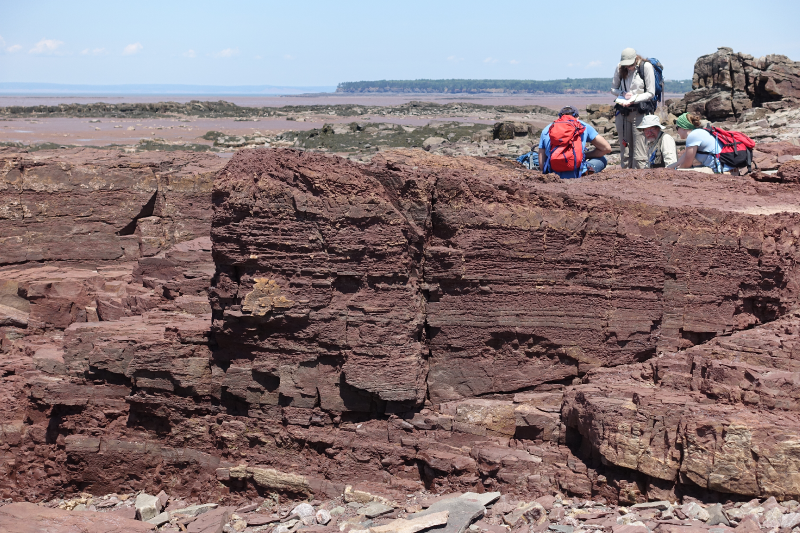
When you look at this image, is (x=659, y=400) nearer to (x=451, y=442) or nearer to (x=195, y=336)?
(x=451, y=442)

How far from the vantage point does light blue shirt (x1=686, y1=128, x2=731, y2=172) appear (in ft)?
33.3

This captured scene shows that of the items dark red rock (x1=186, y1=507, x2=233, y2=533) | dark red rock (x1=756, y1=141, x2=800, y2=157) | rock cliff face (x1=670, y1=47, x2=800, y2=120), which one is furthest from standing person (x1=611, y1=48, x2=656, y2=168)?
rock cliff face (x1=670, y1=47, x2=800, y2=120)

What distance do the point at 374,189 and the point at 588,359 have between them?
10.2ft

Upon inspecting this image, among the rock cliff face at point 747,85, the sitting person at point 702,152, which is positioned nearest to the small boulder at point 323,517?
the sitting person at point 702,152

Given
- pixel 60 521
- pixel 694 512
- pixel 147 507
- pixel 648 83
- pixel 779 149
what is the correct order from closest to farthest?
pixel 694 512
pixel 60 521
pixel 147 507
pixel 648 83
pixel 779 149

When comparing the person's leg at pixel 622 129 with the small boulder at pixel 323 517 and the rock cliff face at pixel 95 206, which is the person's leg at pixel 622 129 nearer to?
the rock cliff face at pixel 95 206

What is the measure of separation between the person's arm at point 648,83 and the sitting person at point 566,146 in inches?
42.6

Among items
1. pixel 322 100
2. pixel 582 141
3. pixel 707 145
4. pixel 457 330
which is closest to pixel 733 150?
pixel 707 145

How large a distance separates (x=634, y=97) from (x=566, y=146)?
1719mm

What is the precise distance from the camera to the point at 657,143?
10984mm

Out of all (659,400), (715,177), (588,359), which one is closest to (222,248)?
(588,359)

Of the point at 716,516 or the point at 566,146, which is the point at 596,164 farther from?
the point at 716,516

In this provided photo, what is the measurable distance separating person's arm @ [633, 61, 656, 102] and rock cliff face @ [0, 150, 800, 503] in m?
2.56

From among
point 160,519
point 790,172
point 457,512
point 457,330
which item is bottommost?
point 160,519
